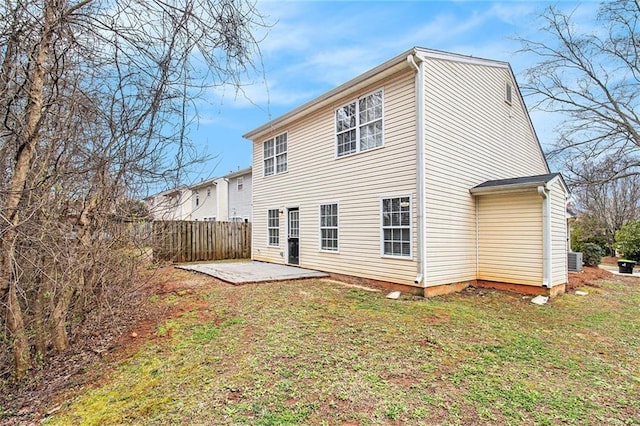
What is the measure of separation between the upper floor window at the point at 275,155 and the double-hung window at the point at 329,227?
2727mm

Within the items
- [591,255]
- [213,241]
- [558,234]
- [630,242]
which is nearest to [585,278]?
[558,234]

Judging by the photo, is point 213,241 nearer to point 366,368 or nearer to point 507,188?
point 507,188

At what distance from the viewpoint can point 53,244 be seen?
133 inches

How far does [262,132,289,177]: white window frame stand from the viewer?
480 inches

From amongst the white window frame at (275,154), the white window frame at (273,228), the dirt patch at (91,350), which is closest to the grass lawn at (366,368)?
the dirt patch at (91,350)

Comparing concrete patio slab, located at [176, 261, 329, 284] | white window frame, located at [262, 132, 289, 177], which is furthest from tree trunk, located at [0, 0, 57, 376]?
white window frame, located at [262, 132, 289, 177]

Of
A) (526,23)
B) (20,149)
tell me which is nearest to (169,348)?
(20,149)

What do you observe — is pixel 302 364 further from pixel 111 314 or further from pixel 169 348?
pixel 111 314

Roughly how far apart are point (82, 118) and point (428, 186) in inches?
246

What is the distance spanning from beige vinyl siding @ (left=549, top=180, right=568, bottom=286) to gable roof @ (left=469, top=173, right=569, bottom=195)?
0.25 metres

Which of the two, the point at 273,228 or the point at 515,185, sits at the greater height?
the point at 515,185

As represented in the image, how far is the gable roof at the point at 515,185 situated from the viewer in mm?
7760

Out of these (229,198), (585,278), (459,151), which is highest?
(459,151)

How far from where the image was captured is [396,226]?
8047 millimetres
